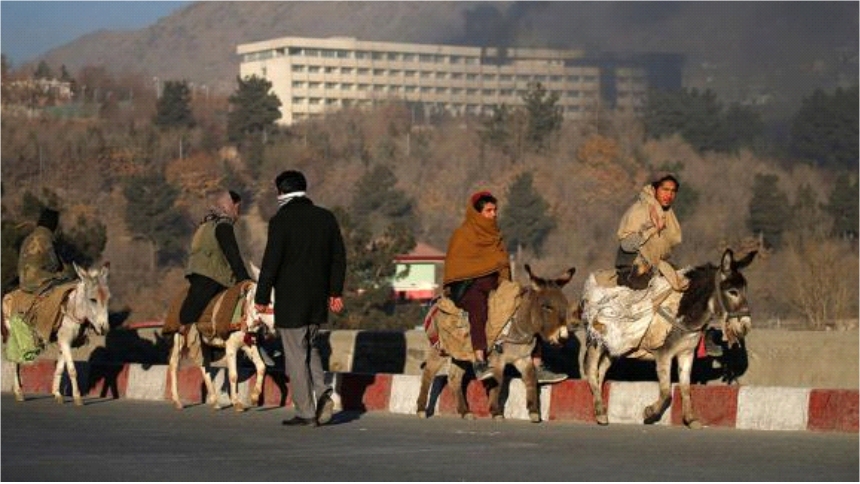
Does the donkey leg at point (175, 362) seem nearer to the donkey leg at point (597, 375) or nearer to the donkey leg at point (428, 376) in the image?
the donkey leg at point (428, 376)

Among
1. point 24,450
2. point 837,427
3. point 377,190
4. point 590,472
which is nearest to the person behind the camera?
point 590,472

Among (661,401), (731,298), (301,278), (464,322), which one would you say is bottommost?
(661,401)

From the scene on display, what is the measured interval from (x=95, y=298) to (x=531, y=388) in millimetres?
5237

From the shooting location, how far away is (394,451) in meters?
16.9

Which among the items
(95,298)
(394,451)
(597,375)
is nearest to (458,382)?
(597,375)

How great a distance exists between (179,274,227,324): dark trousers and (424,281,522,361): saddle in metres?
2.82

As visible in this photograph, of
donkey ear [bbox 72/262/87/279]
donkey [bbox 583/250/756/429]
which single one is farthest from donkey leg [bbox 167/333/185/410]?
donkey [bbox 583/250/756/429]

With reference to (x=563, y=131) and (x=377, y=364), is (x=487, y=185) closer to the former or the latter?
(x=563, y=131)

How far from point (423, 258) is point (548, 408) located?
12446 centimetres

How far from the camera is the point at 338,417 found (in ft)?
68.5

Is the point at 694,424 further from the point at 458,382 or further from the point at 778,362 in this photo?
the point at 778,362

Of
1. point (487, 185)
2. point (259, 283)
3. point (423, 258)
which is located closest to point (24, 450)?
point (259, 283)

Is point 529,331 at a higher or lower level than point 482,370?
higher

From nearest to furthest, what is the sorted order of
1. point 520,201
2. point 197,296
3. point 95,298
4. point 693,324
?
point 693,324
point 197,296
point 95,298
point 520,201
